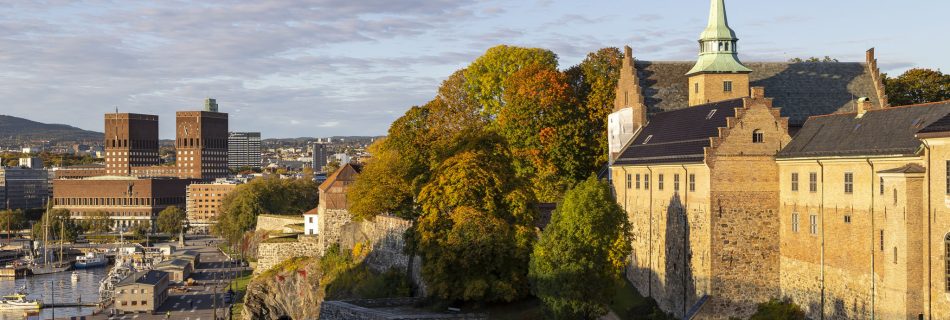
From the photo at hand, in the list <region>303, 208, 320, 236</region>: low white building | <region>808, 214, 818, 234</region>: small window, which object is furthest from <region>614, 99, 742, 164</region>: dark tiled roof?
<region>303, 208, 320, 236</region>: low white building

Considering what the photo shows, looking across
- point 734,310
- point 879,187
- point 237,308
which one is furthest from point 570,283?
point 237,308

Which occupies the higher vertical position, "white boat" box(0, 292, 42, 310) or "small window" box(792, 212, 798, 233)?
"small window" box(792, 212, 798, 233)

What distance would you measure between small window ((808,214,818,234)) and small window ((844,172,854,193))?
2580mm

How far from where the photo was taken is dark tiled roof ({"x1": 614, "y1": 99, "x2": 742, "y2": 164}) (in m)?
53.2

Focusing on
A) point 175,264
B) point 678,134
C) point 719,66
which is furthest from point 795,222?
point 175,264

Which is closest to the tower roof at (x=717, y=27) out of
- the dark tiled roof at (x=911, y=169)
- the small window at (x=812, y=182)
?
the small window at (x=812, y=182)

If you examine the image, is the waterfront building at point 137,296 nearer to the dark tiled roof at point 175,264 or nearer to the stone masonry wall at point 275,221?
the stone masonry wall at point 275,221

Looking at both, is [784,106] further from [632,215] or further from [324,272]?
[324,272]

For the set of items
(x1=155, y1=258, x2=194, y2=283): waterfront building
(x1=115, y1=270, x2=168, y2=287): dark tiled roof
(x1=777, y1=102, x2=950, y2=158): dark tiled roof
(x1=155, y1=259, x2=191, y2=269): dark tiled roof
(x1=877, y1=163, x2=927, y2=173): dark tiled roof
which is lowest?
(x1=155, y1=258, x2=194, y2=283): waterfront building

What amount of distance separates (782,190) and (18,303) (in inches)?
4736

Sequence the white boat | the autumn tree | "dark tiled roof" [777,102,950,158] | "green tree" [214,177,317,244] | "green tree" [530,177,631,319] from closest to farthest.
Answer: "dark tiled roof" [777,102,950,158]
"green tree" [530,177,631,319]
the autumn tree
the white boat
"green tree" [214,177,317,244]

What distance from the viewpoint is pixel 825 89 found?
66.4 metres

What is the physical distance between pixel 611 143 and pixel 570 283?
1751 cm

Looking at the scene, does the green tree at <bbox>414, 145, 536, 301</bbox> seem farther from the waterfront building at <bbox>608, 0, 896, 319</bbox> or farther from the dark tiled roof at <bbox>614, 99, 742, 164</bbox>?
the dark tiled roof at <bbox>614, 99, 742, 164</bbox>
